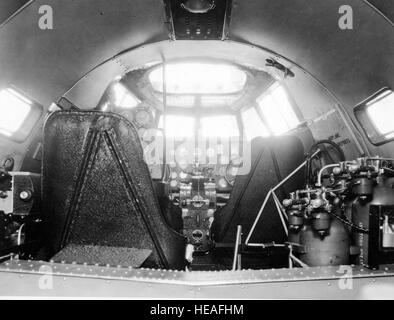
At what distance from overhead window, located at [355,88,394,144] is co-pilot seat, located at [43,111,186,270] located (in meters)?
2.99

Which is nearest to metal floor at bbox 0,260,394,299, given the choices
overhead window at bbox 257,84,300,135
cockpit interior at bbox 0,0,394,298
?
cockpit interior at bbox 0,0,394,298

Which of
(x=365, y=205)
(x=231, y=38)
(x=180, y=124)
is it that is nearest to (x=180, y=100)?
(x=180, y=124)

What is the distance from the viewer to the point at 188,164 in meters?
6.45

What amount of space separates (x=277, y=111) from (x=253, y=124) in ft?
4.67

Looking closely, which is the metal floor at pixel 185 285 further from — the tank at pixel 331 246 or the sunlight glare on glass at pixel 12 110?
the sunlight glare on glass at pixel 12 110

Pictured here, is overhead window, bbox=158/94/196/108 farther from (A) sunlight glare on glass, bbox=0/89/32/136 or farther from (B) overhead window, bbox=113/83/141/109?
(A) sunlight glare on glass, bbox=0/89/32/136

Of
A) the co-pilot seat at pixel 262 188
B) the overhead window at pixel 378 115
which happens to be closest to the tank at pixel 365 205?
the co-pilot seat at pixel 262 188

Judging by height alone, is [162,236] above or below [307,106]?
below

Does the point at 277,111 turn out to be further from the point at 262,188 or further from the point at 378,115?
the point at 262,188

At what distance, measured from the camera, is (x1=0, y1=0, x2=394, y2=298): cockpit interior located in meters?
2.13
